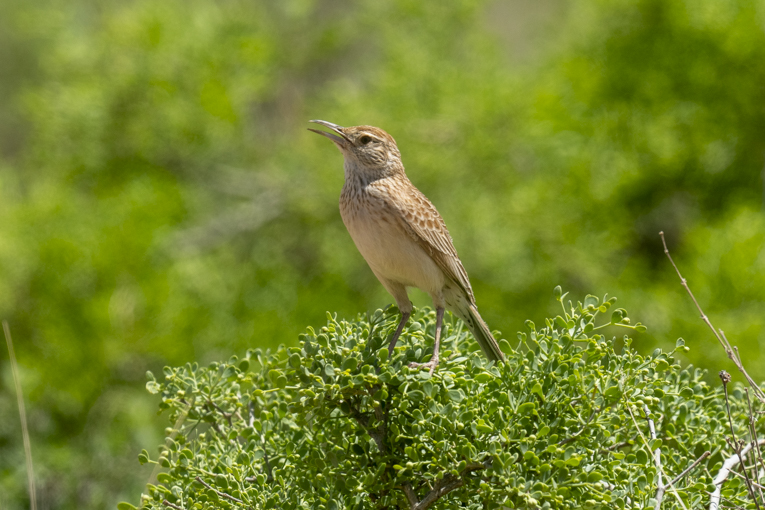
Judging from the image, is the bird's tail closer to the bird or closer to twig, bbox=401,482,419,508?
the bird

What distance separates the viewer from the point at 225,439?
8.88 ft

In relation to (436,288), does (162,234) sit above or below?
above

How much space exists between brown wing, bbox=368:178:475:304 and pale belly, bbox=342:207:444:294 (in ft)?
0.13

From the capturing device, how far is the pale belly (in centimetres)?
317

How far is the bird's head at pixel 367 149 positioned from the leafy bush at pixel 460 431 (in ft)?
4.19

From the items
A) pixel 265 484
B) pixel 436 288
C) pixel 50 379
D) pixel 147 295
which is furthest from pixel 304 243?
pixel 265 484

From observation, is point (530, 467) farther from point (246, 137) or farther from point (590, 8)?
point (246, 137)

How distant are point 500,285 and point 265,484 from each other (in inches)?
245

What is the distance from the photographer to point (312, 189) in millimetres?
9414

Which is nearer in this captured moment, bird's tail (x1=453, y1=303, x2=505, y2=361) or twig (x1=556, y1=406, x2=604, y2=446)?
twig (x1=556, y1=406, x2=604, y2=446)

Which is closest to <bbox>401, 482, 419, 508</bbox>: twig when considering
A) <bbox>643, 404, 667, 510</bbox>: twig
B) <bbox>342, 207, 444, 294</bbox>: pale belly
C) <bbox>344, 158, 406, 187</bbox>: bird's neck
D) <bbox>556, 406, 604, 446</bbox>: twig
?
<bbox>556, 406, 604, 446</bbox>: twig

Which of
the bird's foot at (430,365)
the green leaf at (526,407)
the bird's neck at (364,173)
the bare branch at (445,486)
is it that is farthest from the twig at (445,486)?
the bird's neck at (364,173)

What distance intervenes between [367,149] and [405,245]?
670 millimetres

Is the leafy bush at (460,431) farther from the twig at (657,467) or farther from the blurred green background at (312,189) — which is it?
the blurred green background at (312,189)
